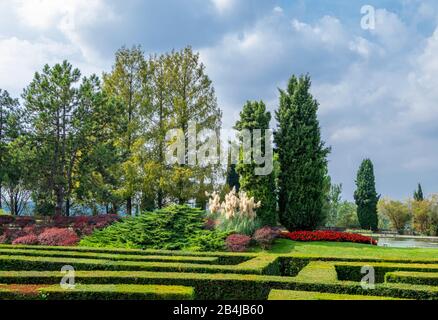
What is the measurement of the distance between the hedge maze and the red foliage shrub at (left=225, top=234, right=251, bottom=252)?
172 inches

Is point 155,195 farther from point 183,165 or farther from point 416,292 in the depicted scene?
point 416,292

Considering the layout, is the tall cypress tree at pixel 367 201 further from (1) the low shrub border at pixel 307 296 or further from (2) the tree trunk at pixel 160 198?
(1) the low shrub border at pixel 307 296

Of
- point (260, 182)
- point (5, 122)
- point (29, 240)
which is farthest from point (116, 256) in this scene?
point (5, 122)

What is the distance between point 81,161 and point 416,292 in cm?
3005

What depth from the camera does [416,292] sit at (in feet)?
26.3

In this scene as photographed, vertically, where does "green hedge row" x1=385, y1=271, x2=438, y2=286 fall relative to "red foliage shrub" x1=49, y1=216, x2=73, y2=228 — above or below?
below

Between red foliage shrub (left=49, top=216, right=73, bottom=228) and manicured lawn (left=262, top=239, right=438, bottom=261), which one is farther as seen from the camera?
red foliage shrub (left=49, top=216, right=73, bottom=228)

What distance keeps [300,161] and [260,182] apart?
2.91 m

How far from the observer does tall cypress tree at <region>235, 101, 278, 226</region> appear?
23.4 m

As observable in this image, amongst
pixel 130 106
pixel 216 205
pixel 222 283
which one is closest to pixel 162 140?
pixel 130 106

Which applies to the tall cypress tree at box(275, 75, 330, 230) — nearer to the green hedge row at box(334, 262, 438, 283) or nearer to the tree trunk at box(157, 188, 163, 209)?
the tree trunk at box(157, 188, 163, 209)

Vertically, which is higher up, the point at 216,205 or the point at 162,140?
the point at 162,140
